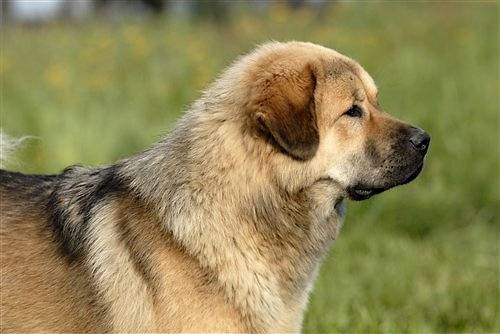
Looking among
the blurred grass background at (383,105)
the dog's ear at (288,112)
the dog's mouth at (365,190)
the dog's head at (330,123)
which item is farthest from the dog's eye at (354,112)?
the blurred grass background at (383,105)

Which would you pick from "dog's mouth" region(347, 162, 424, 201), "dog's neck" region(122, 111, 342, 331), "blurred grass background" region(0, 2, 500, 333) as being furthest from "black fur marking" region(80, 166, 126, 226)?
"dog's mouth" region(347, 162, 424, 201)

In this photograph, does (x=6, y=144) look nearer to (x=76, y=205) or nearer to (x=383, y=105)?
(x=76, y=205)

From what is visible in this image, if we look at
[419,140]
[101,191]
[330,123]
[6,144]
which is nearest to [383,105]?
[419,140]

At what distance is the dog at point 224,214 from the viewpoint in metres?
3.70

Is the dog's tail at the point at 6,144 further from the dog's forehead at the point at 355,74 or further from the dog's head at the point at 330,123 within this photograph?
the dog's forehead at the point at 355,74

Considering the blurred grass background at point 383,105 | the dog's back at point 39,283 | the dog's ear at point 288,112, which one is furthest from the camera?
the blurred grass background at point 383,105

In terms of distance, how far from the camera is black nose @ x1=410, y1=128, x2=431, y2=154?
156 inches

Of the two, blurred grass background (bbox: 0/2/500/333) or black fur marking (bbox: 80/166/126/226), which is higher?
black fur marking (bbox: 80/166/126/226)

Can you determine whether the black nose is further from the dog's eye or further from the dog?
the dog's eye

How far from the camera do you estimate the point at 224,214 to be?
149 inches

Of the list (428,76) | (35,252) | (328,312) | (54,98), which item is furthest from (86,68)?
(35,252)

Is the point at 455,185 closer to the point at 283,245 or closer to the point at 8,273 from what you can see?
the point at 283,245

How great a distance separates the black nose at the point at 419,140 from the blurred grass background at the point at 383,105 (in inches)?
54.4

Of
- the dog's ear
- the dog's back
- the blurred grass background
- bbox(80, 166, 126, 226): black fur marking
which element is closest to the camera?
the dog's ear
